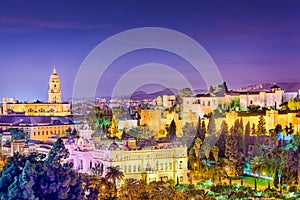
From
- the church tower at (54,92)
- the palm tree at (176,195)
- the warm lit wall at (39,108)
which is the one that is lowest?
the palm tree at (176,195)

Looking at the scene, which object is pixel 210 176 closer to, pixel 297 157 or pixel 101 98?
pixel 297 157

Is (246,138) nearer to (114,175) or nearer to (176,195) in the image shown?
(114,175)

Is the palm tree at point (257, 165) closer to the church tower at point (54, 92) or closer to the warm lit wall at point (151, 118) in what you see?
the warm lit wall at point (151, 118)

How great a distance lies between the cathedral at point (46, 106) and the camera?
21.1 metres

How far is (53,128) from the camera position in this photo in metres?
17.1

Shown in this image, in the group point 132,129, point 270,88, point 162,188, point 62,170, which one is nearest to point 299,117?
point 270,88

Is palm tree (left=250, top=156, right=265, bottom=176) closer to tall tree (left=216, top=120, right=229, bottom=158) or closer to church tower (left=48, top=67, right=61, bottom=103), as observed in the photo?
tall tree (left=216, top=120, right=229, bottom=158)

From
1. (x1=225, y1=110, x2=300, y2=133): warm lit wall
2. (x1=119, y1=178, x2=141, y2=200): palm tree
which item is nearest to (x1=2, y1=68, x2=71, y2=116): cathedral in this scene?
(x1=225, y1=110, x2=300, y2=133): warm lit wall

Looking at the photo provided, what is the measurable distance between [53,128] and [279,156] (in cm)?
918

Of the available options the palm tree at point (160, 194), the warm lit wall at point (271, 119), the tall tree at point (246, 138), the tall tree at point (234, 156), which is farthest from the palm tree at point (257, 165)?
the palm tree at point (160, 194)

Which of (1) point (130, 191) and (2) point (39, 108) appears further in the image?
(2) point (39, 108)

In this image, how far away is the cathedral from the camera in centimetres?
2112

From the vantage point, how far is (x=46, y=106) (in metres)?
21.5

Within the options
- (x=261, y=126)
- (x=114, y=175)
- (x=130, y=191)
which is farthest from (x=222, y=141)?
(x=130, y=191)
